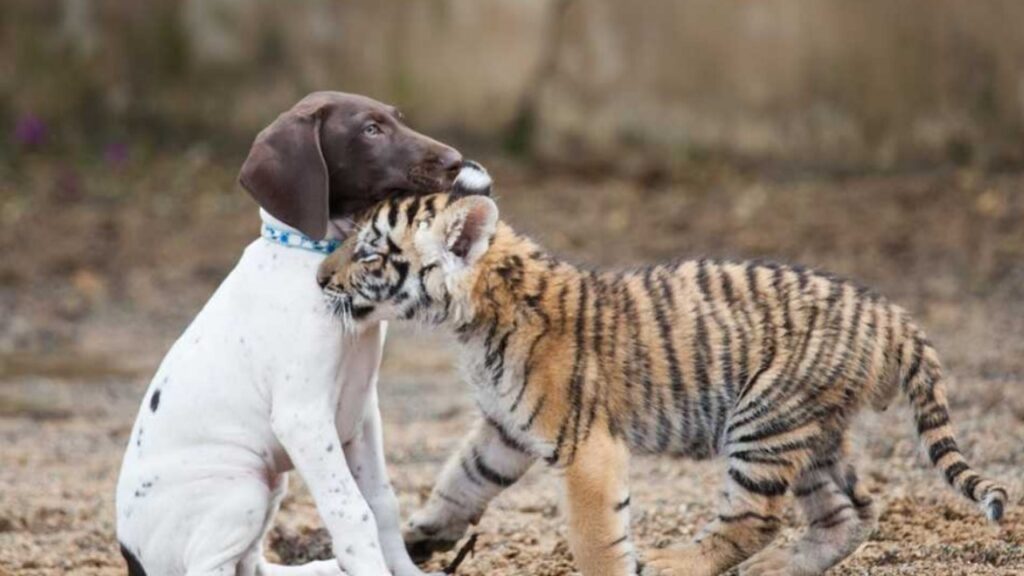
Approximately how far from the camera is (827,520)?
5.88 meters

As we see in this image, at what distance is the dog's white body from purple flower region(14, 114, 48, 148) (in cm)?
880

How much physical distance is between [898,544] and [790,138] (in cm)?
700

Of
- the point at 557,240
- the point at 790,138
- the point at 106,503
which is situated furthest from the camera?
the point at 790,138

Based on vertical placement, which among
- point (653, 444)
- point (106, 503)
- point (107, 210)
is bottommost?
point (107, 210)

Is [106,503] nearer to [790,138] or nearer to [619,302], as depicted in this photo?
[619,302]

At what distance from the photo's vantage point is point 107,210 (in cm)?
1338

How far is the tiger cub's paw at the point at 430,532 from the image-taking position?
598cm

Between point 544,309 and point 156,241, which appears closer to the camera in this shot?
point 544,309

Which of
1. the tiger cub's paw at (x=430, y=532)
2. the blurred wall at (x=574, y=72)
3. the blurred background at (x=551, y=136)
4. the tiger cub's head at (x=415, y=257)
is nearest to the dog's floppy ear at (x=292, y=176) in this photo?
the tiger cub's head at (x=415, y=257)

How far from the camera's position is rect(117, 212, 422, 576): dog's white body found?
547 cm

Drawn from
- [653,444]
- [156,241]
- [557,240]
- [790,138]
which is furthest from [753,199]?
[653,444]

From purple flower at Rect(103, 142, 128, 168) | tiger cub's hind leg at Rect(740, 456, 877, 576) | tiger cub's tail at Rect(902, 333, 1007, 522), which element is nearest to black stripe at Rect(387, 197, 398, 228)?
tiger cub's hind leg at Rect(740, 456, 877, 576)

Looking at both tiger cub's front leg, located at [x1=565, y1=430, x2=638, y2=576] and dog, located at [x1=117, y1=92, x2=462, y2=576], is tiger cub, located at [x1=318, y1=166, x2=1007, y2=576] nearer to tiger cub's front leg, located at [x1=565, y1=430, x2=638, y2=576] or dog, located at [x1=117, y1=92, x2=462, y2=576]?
tiger cub's front leg, located at [x1=565, y1=430, x2=638, y2=576]

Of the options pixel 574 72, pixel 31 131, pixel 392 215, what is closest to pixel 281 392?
pixel 392 215
